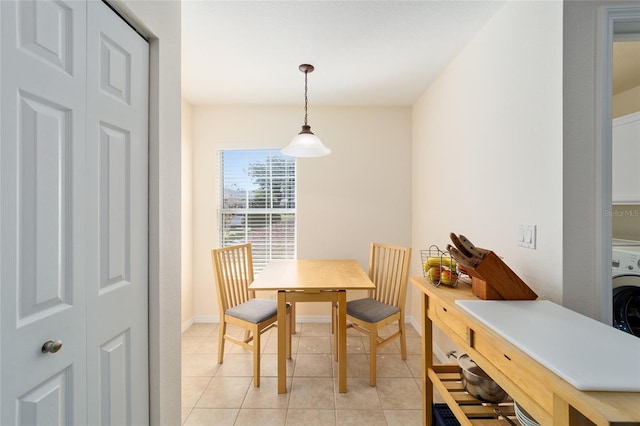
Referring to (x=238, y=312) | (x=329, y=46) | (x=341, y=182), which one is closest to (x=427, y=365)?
(x=238, y=312)

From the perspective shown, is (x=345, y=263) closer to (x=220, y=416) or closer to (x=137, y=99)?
(x=220, y=416)

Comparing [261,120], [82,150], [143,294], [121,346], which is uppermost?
[261,120]

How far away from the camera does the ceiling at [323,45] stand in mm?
1745

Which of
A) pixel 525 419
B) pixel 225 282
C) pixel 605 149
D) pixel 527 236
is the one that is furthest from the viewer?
pixel 225 282

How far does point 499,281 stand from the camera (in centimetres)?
130

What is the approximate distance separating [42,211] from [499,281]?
1.74 m

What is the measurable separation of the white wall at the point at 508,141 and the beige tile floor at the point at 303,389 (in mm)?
1190

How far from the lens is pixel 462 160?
2197 millimetres

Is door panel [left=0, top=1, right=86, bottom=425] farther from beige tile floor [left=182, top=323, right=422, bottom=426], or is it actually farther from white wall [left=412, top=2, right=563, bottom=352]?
white wall [left=412, top=2, right=563, bottom=352]

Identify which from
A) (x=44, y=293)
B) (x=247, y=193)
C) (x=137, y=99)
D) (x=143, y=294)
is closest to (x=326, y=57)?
(x=137, y=99)

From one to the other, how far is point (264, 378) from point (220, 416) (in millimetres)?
456

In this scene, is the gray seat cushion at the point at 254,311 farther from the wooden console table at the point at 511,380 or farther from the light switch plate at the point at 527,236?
the light switch plate at the point at 527,236

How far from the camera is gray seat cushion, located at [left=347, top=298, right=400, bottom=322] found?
7.41 ft

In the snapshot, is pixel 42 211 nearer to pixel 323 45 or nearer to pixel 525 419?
pixel 525 419
